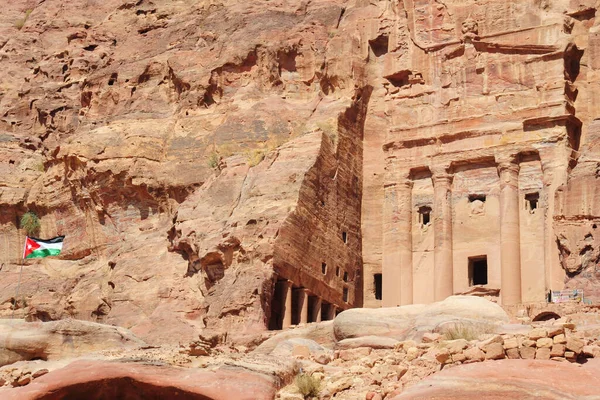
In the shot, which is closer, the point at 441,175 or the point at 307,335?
the point at 307,335

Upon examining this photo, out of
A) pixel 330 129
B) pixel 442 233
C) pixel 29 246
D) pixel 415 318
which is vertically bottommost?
pixel 415 318

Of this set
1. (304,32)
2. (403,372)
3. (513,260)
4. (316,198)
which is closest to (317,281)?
(316,198)

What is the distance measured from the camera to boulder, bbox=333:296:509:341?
37.8 metres

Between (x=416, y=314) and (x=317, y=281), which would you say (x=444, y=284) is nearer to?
(x=317, y=281)

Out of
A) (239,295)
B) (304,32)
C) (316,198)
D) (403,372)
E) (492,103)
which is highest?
(304,32)

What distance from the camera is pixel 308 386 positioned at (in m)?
31.3

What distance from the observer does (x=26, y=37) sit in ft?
247

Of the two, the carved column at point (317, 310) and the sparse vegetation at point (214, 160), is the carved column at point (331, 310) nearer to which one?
the carved column at point (317, 310)

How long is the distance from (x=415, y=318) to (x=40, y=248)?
24.7 m

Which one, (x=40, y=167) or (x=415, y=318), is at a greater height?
(x=40, y=167)

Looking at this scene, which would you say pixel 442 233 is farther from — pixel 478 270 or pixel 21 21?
pixel 21 21

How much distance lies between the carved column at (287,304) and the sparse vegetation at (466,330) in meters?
16.9

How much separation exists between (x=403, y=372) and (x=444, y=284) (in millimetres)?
26014

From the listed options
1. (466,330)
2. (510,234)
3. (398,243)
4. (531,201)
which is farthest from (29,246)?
(466,330)
